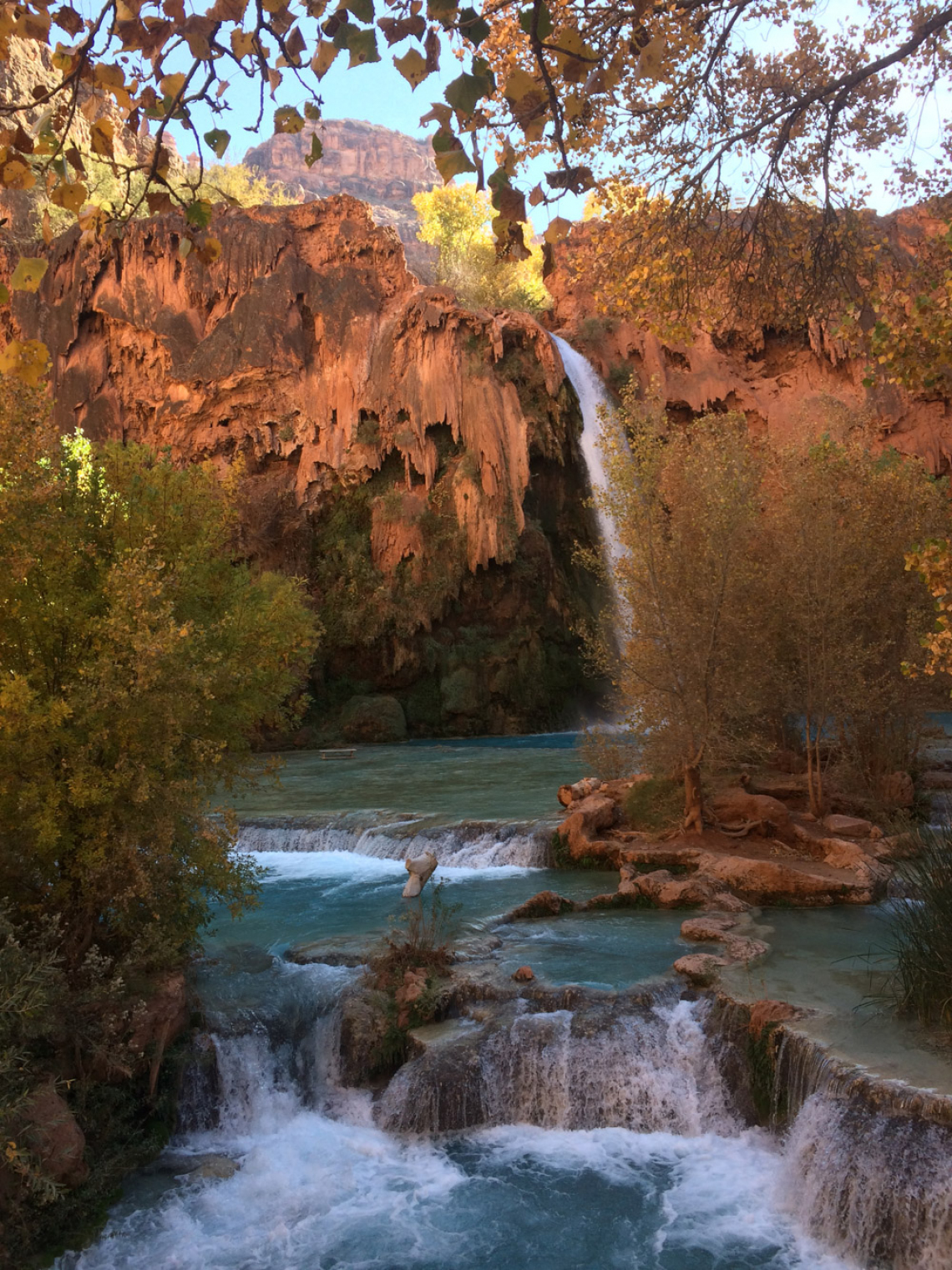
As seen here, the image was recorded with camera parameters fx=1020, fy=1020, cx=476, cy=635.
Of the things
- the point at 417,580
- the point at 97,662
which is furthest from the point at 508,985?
the point at 417,580

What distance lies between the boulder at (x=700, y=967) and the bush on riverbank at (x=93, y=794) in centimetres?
384

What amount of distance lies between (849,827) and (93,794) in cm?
949

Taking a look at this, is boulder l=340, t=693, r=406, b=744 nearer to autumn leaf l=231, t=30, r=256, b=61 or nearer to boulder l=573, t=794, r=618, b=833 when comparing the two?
boulder l=573, t=794, r=618, b=833

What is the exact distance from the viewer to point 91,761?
25.5ft

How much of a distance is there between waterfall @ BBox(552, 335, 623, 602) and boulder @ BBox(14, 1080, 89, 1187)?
77.4 feet

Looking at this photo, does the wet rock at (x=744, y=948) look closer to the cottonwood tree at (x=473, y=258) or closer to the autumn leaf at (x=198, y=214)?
the autumn leaf at (x=198, y=214)

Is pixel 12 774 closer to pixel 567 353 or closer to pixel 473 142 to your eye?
pixel 473 142

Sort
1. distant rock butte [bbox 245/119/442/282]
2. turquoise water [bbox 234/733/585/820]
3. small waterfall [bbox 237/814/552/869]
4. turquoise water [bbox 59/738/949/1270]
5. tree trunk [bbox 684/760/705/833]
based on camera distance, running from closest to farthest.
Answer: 1. turquoise water [bbox 59/738/949/1270]
2. tree trunk [bbox 684/760/705/833]
3. small waterfall [bbox 237/814/552/869]
4. turquoise water [bbox 234/733/585/820]
5. distant rock butte [bbox 245/119/442/282]

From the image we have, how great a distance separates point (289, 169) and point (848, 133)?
113 metres

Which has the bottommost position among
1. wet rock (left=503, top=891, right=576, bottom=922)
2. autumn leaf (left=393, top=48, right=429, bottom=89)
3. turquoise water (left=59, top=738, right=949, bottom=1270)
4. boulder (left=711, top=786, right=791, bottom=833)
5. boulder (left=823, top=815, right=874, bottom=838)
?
turquoise water (left=59, top=738, right=949, bottom=1270)

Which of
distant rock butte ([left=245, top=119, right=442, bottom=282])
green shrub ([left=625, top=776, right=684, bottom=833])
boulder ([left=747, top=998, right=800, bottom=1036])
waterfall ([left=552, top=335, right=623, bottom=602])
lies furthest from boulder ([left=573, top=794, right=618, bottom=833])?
distant rock butte ([left=245, top=119, right=442, bottom=282])

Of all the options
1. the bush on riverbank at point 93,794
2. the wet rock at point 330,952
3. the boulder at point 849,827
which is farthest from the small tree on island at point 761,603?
the bush on riverbank at point 93,794

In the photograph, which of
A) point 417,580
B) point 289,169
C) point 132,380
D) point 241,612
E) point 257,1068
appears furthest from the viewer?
point 289,169

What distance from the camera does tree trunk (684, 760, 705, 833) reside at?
13.0 meters
